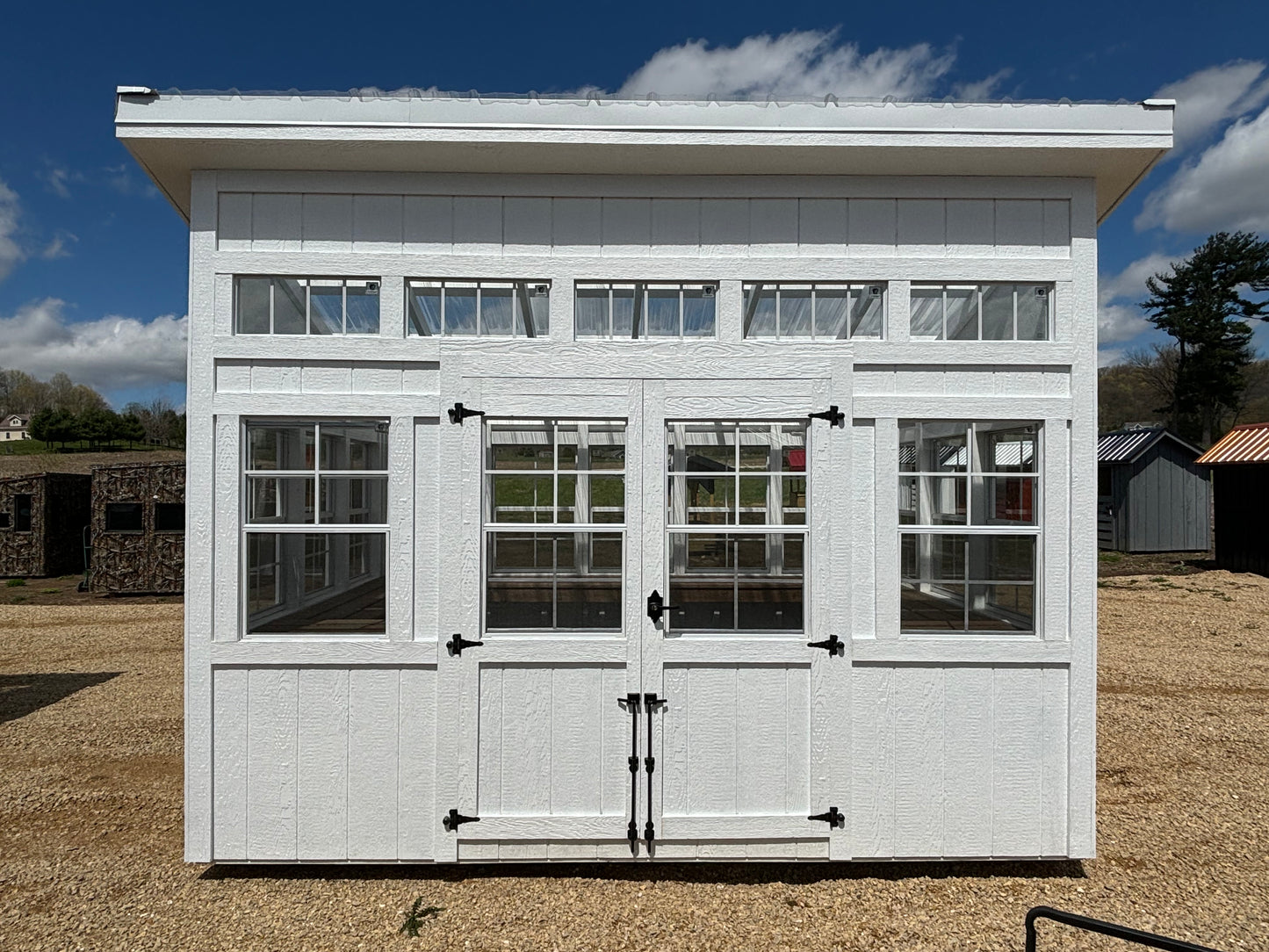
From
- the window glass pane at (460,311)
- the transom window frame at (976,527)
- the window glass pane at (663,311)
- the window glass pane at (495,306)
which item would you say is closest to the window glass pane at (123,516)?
the window glass pane at (460,311)

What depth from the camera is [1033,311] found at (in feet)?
11.2

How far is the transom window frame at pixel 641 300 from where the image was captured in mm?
3377

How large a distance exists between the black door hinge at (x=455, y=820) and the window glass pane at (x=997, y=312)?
3.40 meters

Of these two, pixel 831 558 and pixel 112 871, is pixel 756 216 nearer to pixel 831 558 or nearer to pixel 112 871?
pixel 831 558

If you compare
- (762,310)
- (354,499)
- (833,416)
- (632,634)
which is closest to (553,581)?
(632,634)

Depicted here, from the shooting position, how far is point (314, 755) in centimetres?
330

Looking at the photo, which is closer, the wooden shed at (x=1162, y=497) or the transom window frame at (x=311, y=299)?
the transom window frame at (x=311, y=299)

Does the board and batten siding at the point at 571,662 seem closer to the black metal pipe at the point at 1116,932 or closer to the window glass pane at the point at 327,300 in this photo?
Result: the window glass pane at the point at 327,300

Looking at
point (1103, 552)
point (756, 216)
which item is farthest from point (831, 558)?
point (1103, 552)

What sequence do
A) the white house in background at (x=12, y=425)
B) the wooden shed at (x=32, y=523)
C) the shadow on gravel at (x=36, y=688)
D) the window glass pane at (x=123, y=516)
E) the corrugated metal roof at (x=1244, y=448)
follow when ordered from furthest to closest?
the white house in background at (x=12, y=425)
the wooden shed at (x=32, y=523)
the corrugated metal roof at (x=1244, y=448)
the window glass pane at (x=123, y=516)
the shadow on gravel at (x=36, y=688)

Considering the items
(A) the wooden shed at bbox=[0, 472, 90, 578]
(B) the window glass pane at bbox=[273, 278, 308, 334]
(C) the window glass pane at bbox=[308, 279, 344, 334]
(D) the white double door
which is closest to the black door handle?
(D) the white double door

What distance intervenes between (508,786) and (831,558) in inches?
74.2

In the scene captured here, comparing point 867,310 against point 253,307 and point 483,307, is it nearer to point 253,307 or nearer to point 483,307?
point 483,307

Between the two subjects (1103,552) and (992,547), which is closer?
(992,547)
